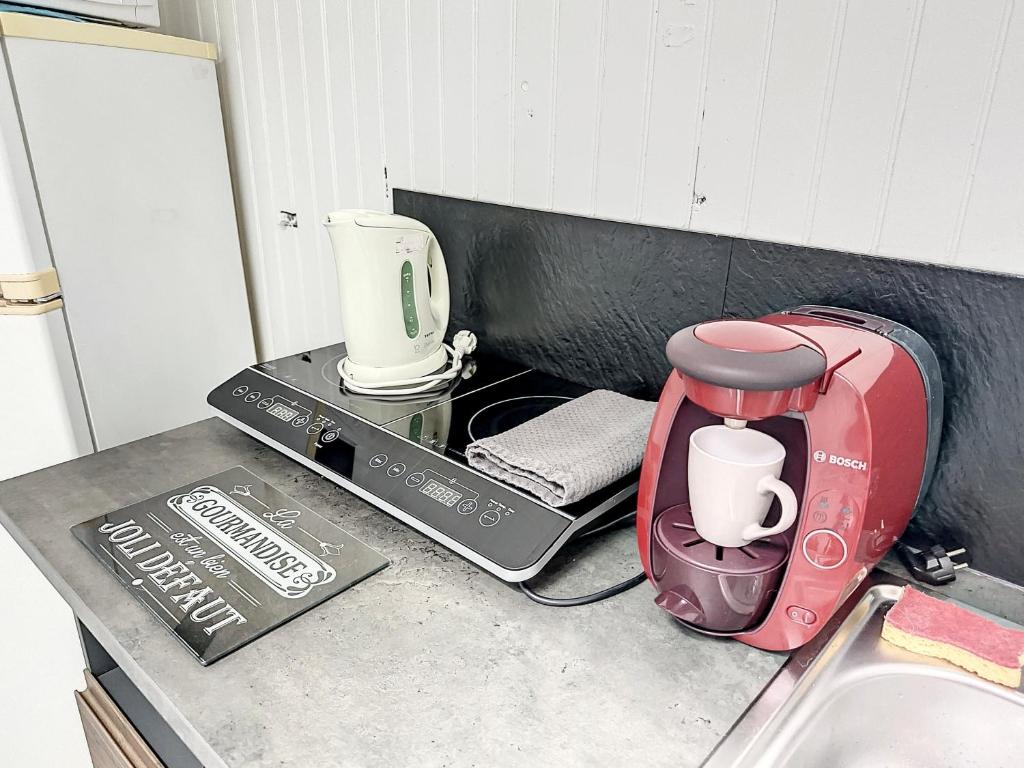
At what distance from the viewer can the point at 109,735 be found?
0.80 meters

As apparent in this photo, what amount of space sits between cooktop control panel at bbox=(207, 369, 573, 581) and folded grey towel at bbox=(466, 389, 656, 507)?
0.02 m

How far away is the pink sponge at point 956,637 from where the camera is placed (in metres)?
0.61

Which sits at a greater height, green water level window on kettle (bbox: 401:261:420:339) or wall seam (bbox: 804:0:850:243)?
wall seam (bbox: 804:0:850:243)

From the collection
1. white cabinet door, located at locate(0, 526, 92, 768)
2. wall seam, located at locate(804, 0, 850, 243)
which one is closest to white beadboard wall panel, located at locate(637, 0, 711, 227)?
wall seam, located at locate(804, 0, 850, 243)

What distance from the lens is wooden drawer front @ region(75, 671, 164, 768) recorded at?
0.75 metres

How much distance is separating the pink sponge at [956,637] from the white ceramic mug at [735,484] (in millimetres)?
166

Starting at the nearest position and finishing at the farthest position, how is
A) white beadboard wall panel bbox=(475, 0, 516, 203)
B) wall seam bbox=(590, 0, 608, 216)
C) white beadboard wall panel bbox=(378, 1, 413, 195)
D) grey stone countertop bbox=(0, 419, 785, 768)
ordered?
1. grey stone countertop bbox=(0, 419, 785, 768)
2. wall seam bbox=(590, 0, 608, 216)
3. white beadboard wall panel bbox=(475, 0, 516, 203)
4. white beadboard wall panel bbox=(378, 1, 413, 195)

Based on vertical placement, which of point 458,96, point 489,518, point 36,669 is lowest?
point 36,669

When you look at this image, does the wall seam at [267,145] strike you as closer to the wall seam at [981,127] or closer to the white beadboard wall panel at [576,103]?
the white beadboard wall panel at [576,103]

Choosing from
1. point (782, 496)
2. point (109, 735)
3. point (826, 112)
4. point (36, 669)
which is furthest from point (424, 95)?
point (36, 669)

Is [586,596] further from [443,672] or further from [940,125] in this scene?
[940,125]

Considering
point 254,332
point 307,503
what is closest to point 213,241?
point 254,332

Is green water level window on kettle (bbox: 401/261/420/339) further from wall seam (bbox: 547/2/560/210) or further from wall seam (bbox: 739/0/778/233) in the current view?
wall seam (bbox: 739/0/778/233)

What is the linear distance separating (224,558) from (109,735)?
25 cm
